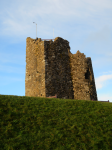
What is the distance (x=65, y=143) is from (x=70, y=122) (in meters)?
3.19

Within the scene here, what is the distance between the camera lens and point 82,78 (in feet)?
117

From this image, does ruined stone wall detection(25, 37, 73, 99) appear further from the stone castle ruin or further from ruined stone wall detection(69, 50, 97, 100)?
ruined stone wall detection(69, 50, 97, 100)

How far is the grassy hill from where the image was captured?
568 inches

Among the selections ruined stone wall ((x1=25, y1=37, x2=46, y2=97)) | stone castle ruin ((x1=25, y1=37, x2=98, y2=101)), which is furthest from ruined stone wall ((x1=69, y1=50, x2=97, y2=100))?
ruined stone wall ((x1=25, y1=37, x2=46, y2=97))

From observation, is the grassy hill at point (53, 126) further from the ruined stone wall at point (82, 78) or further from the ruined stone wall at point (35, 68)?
the ruined stone wall at point (82, 78)

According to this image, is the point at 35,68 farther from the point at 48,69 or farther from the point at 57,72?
the point at 57,72

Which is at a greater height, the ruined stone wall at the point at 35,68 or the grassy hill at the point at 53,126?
the ruined stone wall at the point at 35,68

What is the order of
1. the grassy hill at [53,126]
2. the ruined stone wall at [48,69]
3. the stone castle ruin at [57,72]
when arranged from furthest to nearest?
the stone castle ruin at [57,72] → the ruined stone wall at [48,69] → the grassy hill at [53,126]

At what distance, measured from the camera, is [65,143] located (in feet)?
47.6

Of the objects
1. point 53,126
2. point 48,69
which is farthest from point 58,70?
point 53,126

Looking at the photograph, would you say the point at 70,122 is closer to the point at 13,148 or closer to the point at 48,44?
the point at 13,148

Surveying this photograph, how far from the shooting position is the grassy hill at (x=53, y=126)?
14.4 meters

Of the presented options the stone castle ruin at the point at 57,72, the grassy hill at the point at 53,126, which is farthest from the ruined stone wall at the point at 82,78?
the grassy hill at the point at 53,126

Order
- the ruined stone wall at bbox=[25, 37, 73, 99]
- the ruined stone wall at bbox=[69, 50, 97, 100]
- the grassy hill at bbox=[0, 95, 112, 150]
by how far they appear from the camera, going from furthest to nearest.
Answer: the ruined stone wall at bbox=[69, 50, 97, 100] < the ruined stone wall at bbox=[25, 37, 73, 99] < the grassy hill at bbox=[0, 95, 112, 150]
